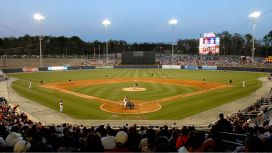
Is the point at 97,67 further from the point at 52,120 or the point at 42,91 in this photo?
the point at 52,120

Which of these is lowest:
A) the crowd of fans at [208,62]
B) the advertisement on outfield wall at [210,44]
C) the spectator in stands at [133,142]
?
the spectator in stands at [133,142]

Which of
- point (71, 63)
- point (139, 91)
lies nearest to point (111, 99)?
point (139, 91)

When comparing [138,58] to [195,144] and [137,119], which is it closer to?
[137,119]

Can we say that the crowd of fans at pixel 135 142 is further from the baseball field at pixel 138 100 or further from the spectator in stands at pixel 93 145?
the baseball field at pixel 138 100

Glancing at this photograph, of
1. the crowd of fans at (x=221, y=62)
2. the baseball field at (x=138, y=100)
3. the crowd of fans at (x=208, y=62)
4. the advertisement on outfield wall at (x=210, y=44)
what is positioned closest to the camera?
the baseball field at (x=138, y=100)

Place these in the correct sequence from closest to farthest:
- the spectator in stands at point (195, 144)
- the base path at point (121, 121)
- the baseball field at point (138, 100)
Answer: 1. the spectator in stands at point (195, 144)
2. the base path at point (121, 121)
3. the baseball field at point (138, 100)

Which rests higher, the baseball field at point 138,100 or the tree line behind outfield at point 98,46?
the tree line behind outfield at point 98,46

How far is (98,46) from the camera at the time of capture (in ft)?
534

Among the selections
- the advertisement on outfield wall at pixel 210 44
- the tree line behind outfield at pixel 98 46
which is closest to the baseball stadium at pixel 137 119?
the advertisement on outfield wall at pixel 210 44

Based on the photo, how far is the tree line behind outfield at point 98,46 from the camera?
446 ft

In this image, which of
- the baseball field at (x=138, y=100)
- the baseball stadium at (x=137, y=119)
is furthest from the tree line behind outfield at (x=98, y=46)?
the baseball field at (x=138, y=100)

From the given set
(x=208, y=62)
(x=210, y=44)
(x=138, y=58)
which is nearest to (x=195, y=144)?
(x=210, y=44)

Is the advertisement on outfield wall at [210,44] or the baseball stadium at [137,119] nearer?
the baseball stadium at [137,119]

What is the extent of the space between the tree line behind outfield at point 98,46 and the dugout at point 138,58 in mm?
45729
